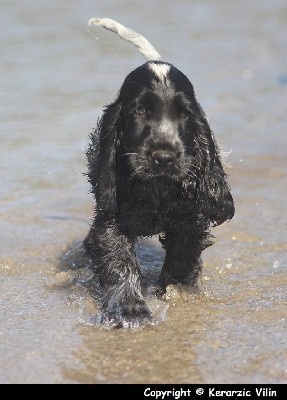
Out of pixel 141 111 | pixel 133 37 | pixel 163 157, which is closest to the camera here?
pixel 163 157

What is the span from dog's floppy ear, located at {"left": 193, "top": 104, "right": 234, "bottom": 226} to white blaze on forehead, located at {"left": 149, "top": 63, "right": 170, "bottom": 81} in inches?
11.6

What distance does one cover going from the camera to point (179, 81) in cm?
481

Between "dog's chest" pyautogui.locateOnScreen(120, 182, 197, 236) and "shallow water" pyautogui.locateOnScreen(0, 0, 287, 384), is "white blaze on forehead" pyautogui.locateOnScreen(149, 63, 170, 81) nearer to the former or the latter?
"dog's chest" pyautogui.locateOnScreen(120, 182, 197, 236)

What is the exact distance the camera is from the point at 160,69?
191 inches

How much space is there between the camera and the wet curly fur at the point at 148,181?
461 centimetres

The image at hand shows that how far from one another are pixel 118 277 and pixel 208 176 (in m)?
0.78

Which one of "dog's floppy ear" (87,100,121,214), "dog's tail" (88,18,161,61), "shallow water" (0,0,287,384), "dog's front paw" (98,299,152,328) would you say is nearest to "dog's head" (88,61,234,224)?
"dog's floppy ear" (87,100,121,214)

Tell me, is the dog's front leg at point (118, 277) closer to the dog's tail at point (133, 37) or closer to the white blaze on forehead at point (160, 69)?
the white blaze on forehead at point (160, 69)

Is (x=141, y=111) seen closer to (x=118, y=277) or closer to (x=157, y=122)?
(x=157, y=122)
